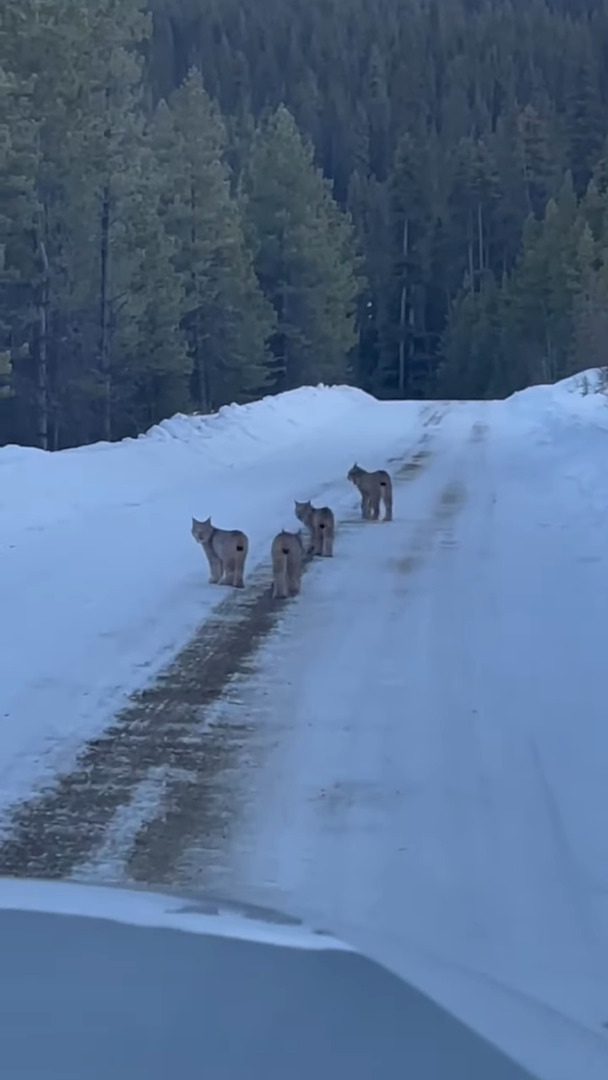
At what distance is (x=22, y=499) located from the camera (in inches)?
652

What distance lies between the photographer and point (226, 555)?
1168 centimetres

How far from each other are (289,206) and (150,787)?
2061 inches

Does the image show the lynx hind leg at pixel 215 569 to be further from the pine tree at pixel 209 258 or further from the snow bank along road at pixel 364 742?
the pine tree at pixel 209 258

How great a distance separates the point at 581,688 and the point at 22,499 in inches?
378

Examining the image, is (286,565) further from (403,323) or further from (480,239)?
(480,239)

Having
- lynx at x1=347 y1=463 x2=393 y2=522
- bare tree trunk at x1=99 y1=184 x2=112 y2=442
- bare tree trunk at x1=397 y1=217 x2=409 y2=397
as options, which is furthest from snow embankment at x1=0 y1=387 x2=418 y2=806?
bare tree trunk at x1=397 y1=217 x2=409 y2=397

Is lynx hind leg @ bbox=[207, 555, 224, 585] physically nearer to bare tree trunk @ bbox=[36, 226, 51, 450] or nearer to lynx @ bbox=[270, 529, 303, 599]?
lynx @ bbox=[270, 529, 303, 599]

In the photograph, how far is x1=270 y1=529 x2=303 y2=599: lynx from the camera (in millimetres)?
11055

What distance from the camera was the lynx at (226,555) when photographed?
11.6 meters

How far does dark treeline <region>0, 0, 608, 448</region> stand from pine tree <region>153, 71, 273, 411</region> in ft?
0.32

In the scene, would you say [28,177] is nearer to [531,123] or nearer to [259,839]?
[259,839]

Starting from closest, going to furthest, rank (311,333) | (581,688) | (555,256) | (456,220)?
1. (581,688)
2. (311,333)
3. (555,256)
4. (456,220)

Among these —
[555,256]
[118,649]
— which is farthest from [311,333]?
[118,649]

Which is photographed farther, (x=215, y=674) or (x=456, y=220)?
(x=456, y=220)
